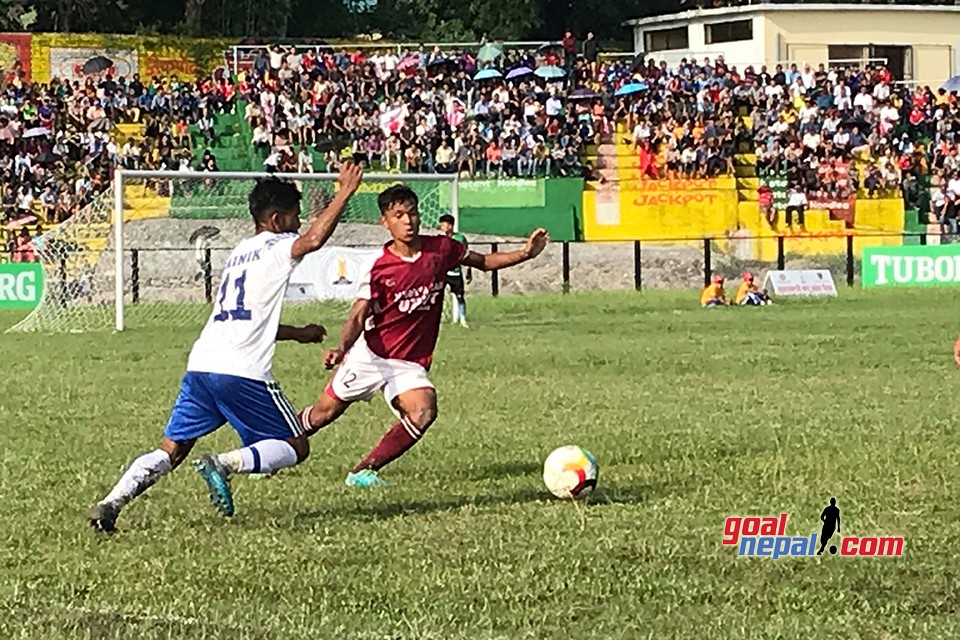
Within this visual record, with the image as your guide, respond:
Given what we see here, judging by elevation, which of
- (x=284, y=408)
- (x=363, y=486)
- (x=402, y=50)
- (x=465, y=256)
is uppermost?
(x=402, y=50)

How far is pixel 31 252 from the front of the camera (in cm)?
3347

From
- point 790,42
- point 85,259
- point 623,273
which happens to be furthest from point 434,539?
point 790,42

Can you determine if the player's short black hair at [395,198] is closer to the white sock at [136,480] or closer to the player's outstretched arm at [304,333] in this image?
the player's outstretched arm at [304,333]

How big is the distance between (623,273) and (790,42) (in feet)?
62.9

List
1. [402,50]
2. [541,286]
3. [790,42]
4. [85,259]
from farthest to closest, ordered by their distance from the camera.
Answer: [790,42]
[402,50]
[541,286]
[85,259]

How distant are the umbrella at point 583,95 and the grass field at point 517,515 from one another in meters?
26.8

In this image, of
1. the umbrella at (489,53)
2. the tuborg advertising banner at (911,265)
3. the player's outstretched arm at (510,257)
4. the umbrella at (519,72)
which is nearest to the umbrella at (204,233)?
the umbrella at (519,72)

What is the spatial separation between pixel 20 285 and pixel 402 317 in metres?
25.0

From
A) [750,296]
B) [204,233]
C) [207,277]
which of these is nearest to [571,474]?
[750,296]

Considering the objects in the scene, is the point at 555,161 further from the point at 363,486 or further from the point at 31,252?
the point at 363,486

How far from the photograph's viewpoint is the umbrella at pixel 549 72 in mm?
44812

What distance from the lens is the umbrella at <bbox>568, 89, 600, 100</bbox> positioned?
44.4 metres

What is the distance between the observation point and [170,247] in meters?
34.5

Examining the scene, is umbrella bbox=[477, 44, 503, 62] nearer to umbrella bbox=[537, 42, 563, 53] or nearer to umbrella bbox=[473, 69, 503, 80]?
umbrella bbox=[473, 69, 503, 80]
